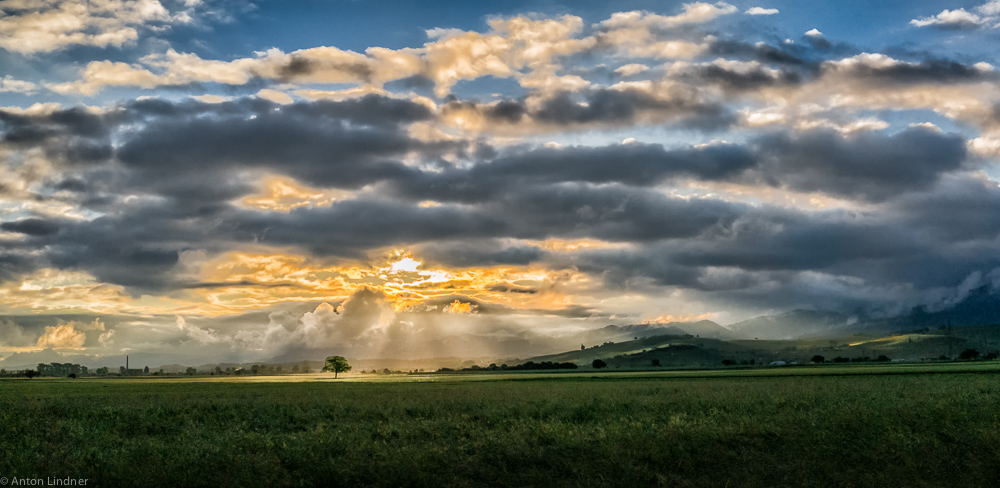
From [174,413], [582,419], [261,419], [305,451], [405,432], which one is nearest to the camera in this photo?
[305,451]

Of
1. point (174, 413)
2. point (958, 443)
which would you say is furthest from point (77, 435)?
point (958, 443)

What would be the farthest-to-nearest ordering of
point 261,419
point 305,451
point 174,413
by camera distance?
point 174,413, point 261,419, point 305,451

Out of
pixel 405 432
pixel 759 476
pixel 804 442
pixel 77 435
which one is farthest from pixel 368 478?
pixel 77 435

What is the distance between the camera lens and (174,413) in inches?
2142

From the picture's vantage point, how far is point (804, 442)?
29641 mm

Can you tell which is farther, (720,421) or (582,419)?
(582,419)

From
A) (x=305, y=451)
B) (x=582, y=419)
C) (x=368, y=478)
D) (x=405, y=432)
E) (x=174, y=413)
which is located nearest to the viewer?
(x=368, y=478)

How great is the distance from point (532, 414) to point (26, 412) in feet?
131

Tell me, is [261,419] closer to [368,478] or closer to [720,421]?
[368,478]

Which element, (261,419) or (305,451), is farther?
(261,419)

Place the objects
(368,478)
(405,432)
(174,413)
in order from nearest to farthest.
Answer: (368,478) < (405,432) < (174,413)

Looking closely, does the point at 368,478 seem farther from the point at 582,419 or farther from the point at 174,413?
the point at 174,413

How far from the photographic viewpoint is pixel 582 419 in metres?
44.5

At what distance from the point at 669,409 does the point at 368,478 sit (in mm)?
28241
